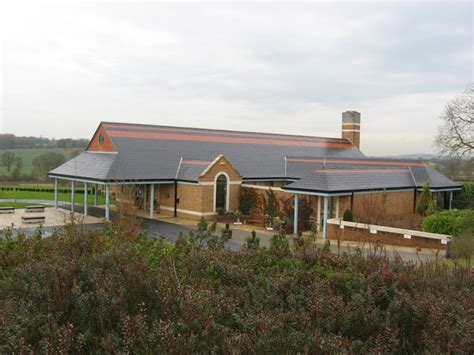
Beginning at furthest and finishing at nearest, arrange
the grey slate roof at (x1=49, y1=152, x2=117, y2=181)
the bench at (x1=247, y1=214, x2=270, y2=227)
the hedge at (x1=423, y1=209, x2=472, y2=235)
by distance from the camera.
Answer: the grey slate roof at (x1=49, y1=152, x2=117, y2=181), the bench at (x1=247, y1=214, x2=270, y2=227), the hedge at (x1=423, y1=209, x2=472, y2=235)

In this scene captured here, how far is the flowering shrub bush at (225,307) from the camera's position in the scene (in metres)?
4.46

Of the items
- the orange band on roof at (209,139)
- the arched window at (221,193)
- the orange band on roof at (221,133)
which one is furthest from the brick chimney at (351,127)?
the arched window at (221,193)

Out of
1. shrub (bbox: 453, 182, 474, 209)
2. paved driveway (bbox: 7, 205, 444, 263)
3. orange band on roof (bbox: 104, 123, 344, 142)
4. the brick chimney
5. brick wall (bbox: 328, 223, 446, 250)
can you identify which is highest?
the brick chimney

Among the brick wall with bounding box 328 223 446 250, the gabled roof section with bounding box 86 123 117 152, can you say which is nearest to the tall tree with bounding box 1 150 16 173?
the gabled roof section with bounding box 86 123 117 152

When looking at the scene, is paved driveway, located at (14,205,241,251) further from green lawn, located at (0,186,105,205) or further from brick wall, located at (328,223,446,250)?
green lawn, located at (0,186,105,205)

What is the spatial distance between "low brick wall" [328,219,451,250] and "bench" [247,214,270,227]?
534 centimetres

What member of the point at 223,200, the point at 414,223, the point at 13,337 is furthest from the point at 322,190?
the point at 13,337

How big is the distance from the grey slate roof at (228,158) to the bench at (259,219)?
127 inches

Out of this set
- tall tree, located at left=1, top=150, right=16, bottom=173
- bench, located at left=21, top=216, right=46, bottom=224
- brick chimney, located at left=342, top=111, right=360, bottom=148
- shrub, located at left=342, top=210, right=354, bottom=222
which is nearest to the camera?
shrub, located at left=342, top=210, right=354, bottom=222

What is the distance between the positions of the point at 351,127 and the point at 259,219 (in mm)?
23066

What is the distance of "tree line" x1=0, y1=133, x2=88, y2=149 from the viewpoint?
80125 millimetres

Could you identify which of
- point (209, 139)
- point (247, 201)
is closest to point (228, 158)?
point (209, 139)

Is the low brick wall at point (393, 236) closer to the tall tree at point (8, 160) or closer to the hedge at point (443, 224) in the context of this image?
the hedge at point (443, 224)

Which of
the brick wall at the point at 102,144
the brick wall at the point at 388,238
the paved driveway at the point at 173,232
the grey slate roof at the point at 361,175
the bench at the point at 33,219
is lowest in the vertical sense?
the paved driveway at the point at 173,232
